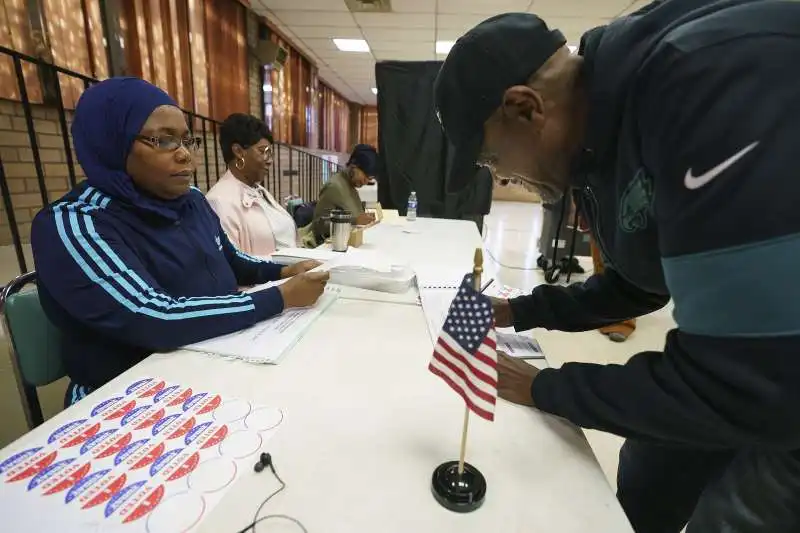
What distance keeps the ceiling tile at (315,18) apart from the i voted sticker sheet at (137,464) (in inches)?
225

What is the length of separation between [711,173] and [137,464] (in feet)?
2.43

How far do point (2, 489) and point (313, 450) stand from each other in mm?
358

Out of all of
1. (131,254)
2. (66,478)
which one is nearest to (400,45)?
(131,254)

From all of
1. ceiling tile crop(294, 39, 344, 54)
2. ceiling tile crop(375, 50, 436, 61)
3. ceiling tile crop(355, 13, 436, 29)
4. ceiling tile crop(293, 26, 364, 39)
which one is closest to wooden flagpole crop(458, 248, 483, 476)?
ceiling tile crop(355, 13, 436, 29)

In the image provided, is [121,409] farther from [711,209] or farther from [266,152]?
[266,152]

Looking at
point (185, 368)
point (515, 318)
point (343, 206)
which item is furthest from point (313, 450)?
point (343, 206)

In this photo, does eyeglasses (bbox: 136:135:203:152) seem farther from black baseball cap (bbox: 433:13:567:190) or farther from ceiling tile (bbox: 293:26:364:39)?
ceiling tile (bbox: 293:26:364:39)

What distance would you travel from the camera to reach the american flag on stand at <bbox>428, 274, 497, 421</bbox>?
53cm

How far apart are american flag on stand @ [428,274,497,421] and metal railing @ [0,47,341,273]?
1.13 m

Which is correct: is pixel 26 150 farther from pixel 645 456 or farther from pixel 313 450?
pixel 645 456

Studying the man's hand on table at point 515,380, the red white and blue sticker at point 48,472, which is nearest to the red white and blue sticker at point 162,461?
the red white and blue sticker at point 48,472

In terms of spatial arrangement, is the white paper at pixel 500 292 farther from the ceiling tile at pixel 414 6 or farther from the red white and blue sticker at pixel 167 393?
the ceiling tile at pixel 414 6

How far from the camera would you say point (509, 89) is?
0.61 metres

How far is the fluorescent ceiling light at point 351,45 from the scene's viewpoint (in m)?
6.43
